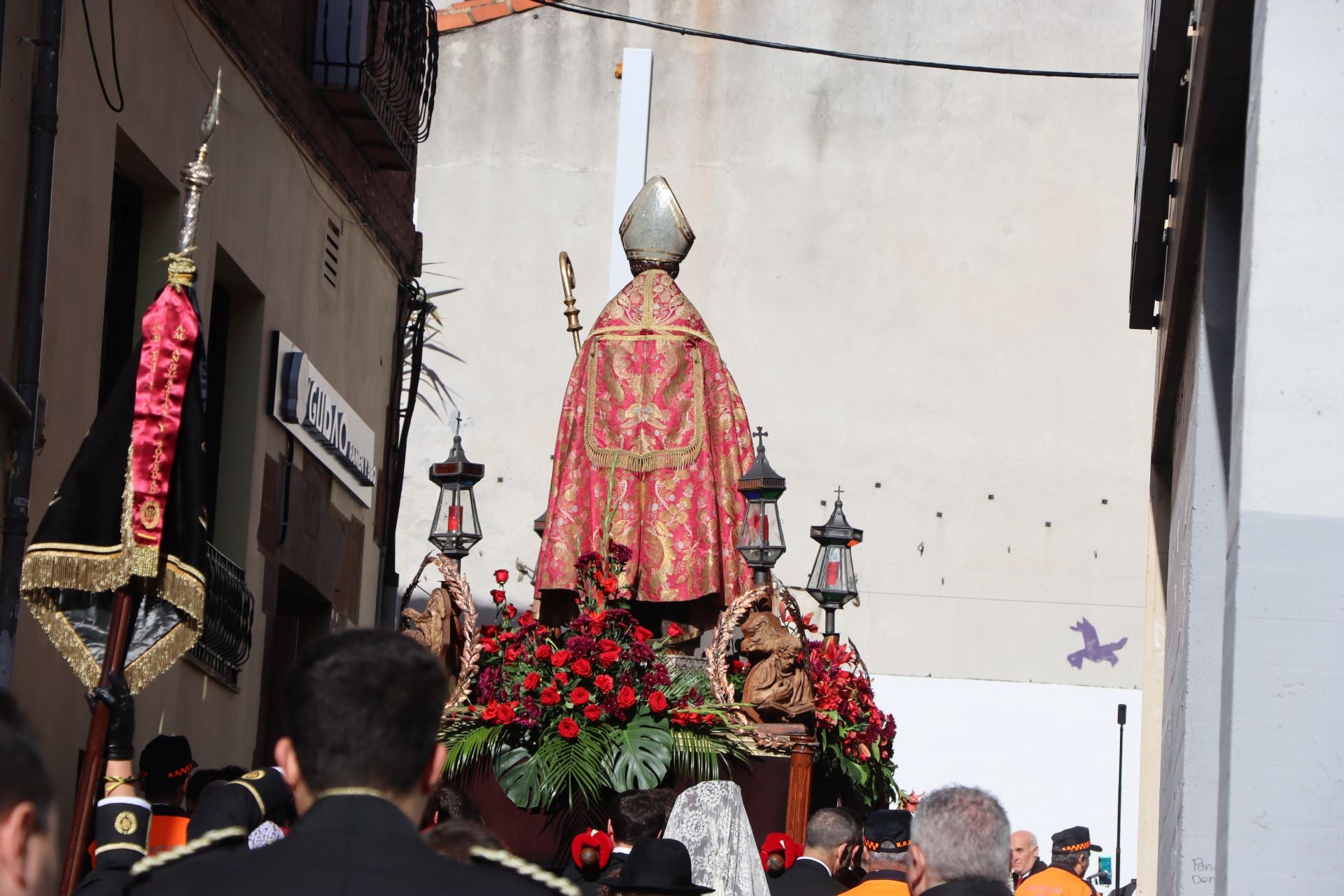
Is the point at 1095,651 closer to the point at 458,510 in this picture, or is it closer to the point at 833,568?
the point at 833,568

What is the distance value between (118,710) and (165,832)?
77 centimetres

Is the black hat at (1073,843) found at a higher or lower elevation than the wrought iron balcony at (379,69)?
lower

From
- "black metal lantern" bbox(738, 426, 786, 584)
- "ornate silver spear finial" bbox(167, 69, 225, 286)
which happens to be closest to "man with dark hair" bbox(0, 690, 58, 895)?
"ornate silver spear finial" bbox(167, 69, 225, 286)

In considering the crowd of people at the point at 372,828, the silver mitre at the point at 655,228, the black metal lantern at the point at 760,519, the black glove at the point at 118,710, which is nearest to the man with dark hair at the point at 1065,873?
the crowd of people at the point at 372,828

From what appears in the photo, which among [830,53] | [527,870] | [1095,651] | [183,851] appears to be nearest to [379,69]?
[830,53]

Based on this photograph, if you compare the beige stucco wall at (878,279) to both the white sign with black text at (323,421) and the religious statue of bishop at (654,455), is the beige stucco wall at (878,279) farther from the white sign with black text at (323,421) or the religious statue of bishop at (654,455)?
the religious statue of bishop at (654,455)

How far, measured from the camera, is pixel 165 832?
5.66 meters

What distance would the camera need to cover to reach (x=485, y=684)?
10.1 metres

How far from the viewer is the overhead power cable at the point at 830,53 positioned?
68.3 ft

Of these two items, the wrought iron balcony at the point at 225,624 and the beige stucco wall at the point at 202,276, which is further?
the wrought iron balcony at the point at 225,624

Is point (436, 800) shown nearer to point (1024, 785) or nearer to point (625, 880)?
point (625, 880)

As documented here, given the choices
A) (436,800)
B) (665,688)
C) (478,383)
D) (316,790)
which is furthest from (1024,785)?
(316,790)

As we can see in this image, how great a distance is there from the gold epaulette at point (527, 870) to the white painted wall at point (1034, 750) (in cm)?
1521

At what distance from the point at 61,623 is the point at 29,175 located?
328 centimetres
